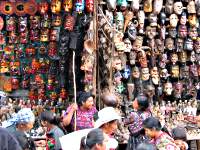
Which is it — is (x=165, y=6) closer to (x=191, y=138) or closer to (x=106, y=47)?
(x=106, y=47)

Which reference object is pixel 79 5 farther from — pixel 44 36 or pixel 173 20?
pixel 173 20

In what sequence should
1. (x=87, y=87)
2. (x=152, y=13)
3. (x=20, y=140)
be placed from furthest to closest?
(x=152, y=13), (x=87, y=87), (x=20, y=140)

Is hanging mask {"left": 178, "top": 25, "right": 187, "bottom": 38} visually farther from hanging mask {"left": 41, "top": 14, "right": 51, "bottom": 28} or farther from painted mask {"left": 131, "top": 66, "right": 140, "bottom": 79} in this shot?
hanging mask {"left": 41, "top": 14, "right": 51, "bottom": 28}

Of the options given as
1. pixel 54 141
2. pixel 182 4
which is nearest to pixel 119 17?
pixel 182 4

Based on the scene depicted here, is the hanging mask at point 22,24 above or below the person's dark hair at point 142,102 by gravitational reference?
above

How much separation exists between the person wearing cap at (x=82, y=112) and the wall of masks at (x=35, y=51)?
1566mm

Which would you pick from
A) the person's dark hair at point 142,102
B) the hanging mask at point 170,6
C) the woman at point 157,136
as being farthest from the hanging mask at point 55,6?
the woman at point 157,136

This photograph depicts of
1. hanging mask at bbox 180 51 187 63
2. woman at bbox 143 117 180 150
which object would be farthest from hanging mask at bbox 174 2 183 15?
woman at bbox 143 117 180 150

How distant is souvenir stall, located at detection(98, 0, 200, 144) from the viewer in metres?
7.75

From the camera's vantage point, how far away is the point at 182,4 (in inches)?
329

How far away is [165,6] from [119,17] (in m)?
0.91

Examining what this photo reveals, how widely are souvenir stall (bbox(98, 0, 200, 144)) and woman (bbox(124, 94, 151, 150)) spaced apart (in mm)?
1463

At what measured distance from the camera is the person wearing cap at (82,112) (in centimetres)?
597

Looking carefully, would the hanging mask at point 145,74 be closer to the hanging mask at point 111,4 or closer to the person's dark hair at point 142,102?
the hanging mask at point 111,4
